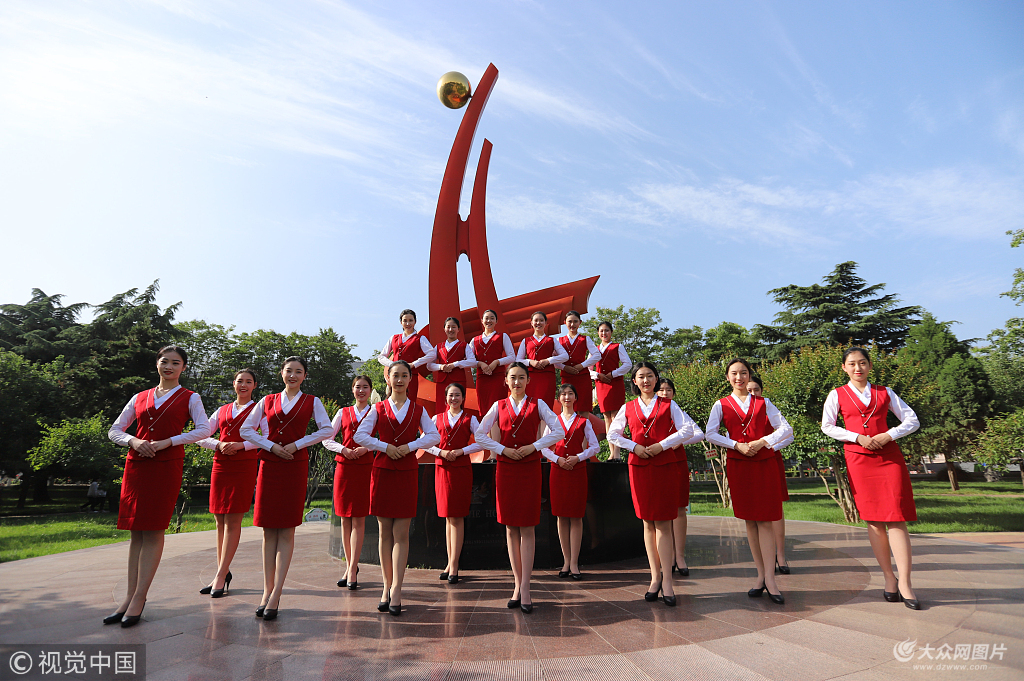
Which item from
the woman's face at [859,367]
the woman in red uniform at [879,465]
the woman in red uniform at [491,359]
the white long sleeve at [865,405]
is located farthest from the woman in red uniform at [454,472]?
the woman's face at [859,367]

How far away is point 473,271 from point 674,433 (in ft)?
17.5

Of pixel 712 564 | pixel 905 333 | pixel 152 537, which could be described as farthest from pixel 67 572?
pixel 905 333

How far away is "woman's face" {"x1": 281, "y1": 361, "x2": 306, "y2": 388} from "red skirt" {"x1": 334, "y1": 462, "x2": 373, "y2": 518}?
1182 millimetres

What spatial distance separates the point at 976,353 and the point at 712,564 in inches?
1413

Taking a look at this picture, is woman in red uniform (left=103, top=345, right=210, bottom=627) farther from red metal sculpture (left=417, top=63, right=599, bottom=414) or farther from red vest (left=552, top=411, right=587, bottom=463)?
red metal sculpture (left=417, top=63, right=599, bottom=414)

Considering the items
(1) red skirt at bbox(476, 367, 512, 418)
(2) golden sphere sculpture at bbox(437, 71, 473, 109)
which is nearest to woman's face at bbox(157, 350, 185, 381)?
(1) red skirt at bbox(476, 367, 512, 418)

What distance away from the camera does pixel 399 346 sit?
665cm

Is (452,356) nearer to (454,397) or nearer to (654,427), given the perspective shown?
(454,397)

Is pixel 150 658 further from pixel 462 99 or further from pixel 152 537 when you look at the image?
pixel 462 99

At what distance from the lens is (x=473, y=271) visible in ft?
28.8

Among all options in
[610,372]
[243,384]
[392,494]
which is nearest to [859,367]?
[610,372]

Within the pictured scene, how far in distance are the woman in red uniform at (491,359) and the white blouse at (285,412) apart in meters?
2.50

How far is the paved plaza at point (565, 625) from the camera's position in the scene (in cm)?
283

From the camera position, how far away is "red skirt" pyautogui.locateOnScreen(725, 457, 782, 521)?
4.15 meters
